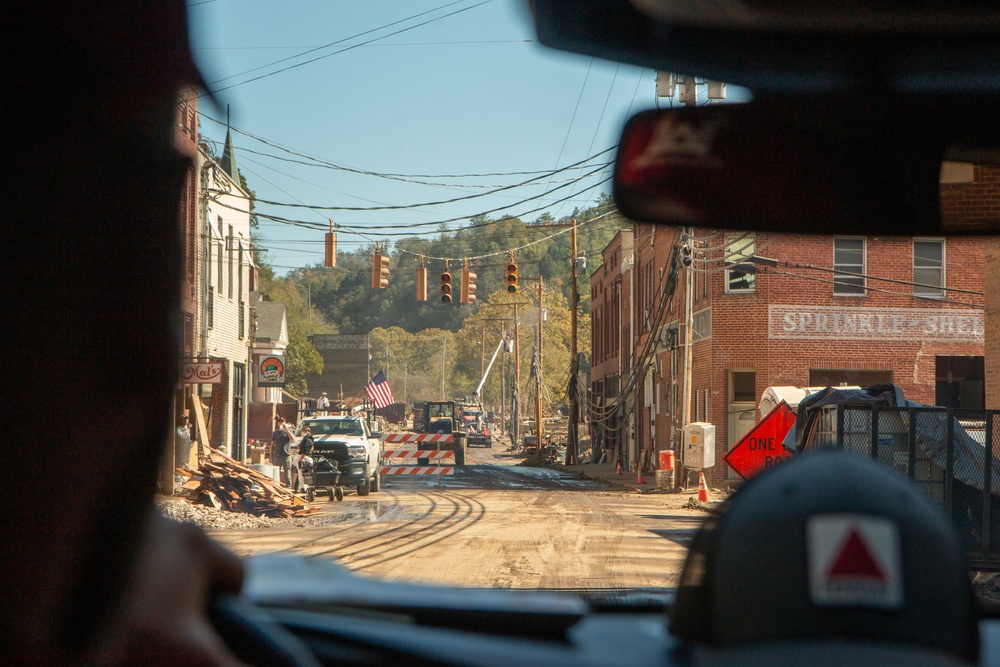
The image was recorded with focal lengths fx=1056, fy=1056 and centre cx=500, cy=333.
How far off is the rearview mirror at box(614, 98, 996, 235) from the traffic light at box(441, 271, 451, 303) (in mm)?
21652

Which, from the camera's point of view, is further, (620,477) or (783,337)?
(620,477)

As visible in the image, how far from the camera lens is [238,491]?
1307 cm

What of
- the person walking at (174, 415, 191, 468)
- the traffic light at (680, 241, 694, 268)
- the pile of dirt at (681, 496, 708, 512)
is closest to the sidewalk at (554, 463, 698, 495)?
the pile of dirt at (681, 496, 708, 512)

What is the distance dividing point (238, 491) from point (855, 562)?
12581 millimetres

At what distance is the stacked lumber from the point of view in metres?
10.8

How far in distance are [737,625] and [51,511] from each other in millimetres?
736

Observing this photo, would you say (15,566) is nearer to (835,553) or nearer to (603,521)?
(835,553)

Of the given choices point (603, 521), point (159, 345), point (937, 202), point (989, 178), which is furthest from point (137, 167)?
point (603, 521)

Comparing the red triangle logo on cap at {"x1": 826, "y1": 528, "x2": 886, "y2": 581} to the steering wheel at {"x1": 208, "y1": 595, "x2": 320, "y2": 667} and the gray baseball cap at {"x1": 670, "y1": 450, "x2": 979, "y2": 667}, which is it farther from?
the steering wheel at {"x1": 208, "y1": 595, "x2": 320, "y2": 667}

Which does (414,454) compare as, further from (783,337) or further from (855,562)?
(855,562)

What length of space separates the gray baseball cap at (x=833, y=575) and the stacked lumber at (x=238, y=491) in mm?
8119

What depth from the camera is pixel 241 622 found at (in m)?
1.16

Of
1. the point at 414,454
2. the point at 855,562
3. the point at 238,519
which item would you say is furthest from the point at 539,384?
the point at 855,562

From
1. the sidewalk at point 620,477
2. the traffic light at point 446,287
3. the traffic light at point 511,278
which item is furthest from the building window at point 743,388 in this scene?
the traffic light at point 446,287
